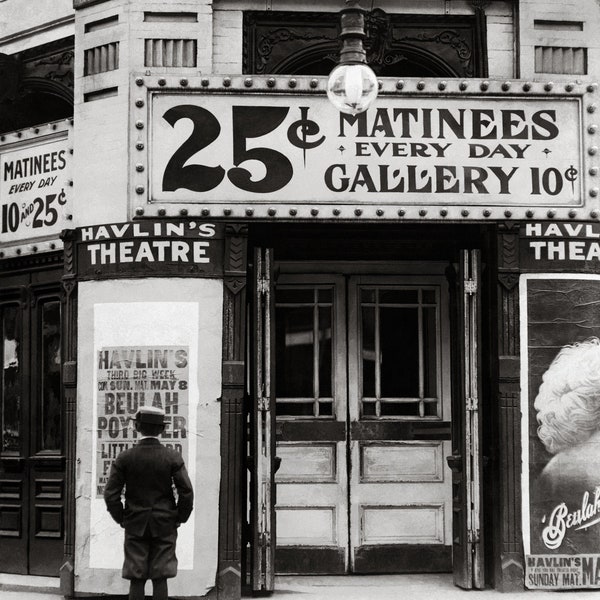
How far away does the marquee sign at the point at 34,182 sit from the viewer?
1113 centimetres

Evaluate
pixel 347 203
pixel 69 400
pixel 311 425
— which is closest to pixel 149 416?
pixel 69 400

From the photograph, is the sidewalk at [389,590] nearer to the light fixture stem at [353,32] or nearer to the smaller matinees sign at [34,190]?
the smaller matinees sign at [34,190]

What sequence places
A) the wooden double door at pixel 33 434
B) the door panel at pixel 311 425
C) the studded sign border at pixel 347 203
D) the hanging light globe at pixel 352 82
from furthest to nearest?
the door panel at pixel 311 425, the wooden double door at pixel 33 434, the studded sign border at pixel 347 203, the hanging light globe at pixel 352 82

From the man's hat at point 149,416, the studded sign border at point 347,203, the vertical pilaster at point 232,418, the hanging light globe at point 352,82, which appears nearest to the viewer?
the hanging light globe at point 352,82

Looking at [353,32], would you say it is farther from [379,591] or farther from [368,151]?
[379,591]

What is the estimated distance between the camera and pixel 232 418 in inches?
394

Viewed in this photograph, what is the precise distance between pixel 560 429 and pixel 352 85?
4024 mm

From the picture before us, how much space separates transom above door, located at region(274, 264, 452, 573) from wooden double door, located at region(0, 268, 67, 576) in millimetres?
2081

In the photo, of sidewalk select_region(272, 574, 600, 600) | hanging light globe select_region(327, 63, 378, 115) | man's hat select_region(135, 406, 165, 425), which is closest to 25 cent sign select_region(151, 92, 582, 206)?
man's hat select_region(135, 406, 165, 425)

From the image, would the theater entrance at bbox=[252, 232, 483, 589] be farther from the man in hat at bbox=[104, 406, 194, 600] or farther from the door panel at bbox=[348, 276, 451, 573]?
the man in hat at bbox=[104, 406, 194, 600]

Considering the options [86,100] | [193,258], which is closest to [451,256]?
[193,258]

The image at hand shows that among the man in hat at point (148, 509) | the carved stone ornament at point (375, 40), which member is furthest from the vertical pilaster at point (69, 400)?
the carved stone ornament at point (375, 40)

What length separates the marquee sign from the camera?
11.1m

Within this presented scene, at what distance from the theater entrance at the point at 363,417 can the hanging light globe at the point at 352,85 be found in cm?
350
